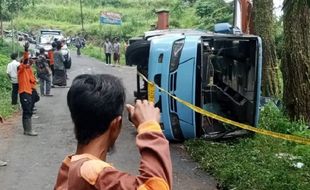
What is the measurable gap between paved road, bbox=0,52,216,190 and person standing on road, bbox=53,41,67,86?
4.26m

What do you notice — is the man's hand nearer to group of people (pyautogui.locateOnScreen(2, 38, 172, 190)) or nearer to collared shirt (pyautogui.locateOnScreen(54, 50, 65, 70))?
group of people (pyautogui.locateOnScreen(2, 38, 172, 190))

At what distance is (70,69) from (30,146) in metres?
16.5

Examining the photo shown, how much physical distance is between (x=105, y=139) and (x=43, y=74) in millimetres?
13235

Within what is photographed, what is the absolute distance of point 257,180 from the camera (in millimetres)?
6441

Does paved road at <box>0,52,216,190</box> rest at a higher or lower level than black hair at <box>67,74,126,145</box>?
lower

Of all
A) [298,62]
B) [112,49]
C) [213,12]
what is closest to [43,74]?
[298,62]

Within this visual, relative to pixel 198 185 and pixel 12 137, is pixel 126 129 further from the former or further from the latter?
pixel 198 185

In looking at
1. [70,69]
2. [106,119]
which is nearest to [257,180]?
[106,119]

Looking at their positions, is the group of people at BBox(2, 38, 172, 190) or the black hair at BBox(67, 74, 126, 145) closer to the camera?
the group of people at BBox(2, 38, 172, 190)

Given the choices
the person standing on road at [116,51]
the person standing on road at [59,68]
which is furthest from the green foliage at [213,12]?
the person standing on road at [59,68]

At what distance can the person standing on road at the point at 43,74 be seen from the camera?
14333mm

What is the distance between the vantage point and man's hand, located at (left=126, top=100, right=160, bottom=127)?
1.82 metres

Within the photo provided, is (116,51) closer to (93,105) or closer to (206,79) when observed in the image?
(206,79)

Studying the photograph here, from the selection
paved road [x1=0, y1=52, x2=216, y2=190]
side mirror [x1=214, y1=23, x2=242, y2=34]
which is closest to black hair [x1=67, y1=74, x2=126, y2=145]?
paved road [x1=0, y1=52, x2=216, y2=190]
